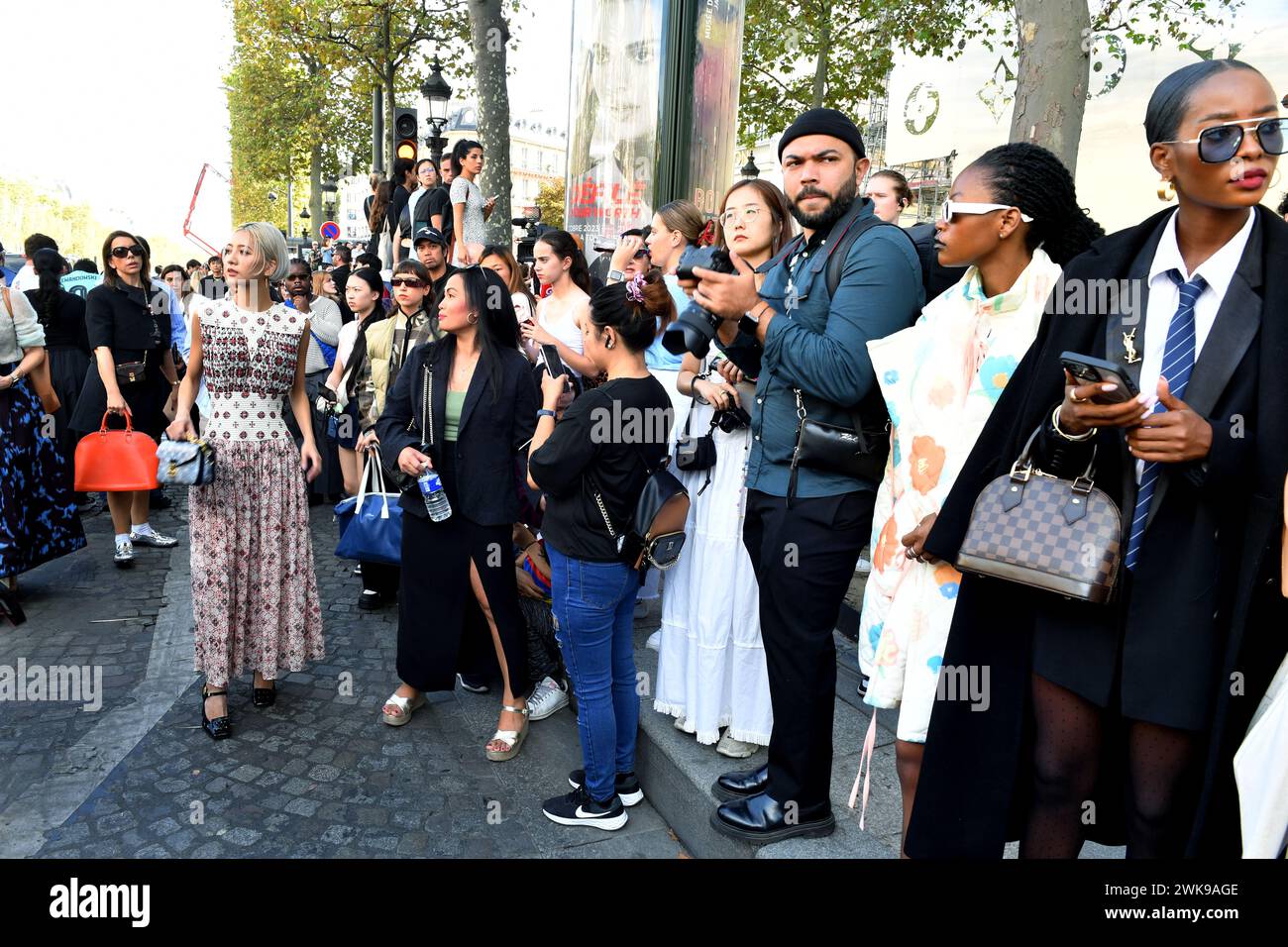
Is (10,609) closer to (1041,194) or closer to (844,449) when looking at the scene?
(844,449)

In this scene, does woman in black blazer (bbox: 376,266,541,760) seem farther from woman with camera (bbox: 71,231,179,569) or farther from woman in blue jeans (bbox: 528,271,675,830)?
woman with camera (bbox: 71,231,179,569)

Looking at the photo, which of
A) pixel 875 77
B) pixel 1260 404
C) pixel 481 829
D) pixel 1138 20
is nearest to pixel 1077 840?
pixel 1260 404

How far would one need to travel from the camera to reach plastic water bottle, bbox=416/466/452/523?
13.1 ft

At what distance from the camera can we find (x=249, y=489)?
4.38 m

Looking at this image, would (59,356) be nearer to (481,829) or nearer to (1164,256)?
(481,829)

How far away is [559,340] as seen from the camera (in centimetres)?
506

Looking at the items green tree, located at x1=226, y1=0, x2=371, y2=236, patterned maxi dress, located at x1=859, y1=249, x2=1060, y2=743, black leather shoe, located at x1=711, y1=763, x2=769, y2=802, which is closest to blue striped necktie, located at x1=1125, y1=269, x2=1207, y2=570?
patterned maxi dress, located at x1=859, y1=249, x2=1060, y2=743

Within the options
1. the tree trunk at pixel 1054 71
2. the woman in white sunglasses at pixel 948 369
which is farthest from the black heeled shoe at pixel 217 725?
the tree trunk at pixel 1054 71

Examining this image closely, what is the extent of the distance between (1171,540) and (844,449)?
1056 mm

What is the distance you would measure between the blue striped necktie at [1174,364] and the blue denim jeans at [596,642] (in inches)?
72.3

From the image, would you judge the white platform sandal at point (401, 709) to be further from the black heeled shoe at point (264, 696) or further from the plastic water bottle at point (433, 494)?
the plastic water bottle at point (433, 494)

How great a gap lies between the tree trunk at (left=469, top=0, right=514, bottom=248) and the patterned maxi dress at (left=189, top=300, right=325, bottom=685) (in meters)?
6.65

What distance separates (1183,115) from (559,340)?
3.55 m

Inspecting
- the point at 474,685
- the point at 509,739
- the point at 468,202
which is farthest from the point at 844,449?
the point at 468,202
